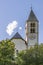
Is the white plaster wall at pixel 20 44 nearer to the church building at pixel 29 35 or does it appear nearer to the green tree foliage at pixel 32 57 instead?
the church building at pixel 29 35

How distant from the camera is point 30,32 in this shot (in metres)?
88.9

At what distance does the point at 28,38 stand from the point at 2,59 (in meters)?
33.3

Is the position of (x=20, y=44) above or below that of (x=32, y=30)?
below

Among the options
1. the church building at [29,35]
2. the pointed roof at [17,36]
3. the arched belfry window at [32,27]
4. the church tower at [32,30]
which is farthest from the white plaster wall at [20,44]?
the arched belfry window at [32,27]

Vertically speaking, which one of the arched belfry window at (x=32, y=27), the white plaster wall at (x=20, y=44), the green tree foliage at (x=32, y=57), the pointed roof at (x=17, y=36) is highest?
the arched belfry window at (x=32, y=27)

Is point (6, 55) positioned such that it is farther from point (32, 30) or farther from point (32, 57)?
point (32, 30)

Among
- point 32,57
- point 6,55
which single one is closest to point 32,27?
point 6,55

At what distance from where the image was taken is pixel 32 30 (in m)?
89.4

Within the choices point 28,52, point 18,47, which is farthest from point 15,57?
point 18,47

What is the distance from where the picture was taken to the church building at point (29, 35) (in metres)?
88.6

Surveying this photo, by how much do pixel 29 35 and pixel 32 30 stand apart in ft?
4.95

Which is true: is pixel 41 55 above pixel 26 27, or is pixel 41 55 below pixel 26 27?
below

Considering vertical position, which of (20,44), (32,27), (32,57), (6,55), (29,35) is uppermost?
(32,27)

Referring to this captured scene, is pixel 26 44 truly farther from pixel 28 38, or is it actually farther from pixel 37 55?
pixel 37 55
